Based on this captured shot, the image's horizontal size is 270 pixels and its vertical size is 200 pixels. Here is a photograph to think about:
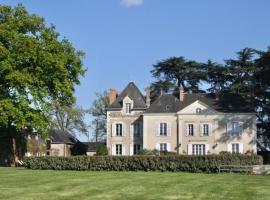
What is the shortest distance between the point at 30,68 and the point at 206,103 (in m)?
23.8

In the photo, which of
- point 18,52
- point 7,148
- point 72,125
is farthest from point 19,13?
point 72,125

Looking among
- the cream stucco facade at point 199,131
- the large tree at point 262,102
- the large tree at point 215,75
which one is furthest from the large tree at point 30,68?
the large tree at point 215,75

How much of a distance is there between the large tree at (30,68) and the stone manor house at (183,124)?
53.8 ft

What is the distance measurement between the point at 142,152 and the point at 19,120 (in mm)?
18459

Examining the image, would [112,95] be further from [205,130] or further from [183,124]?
[205,130]

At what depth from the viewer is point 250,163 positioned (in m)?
37.9

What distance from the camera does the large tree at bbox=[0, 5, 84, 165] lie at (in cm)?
4041

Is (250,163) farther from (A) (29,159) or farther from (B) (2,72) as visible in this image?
(B) (2,72)

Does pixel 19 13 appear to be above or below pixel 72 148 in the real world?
above

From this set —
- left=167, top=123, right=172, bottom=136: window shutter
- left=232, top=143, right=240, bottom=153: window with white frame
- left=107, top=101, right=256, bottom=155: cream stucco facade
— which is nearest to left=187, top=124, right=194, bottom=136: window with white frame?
left=107, top=101, right=256, bottom=155: cream stucco facade

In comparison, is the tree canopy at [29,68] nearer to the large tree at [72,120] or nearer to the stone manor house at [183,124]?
the stone manor house at [183,124]

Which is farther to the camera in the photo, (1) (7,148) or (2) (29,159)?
(1) (7,148)

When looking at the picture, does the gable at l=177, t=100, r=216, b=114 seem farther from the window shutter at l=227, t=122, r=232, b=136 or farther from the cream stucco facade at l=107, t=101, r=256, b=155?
the window shutter at l=227, t=122, r=232, b=136

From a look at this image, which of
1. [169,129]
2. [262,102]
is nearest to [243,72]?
[262,102]
